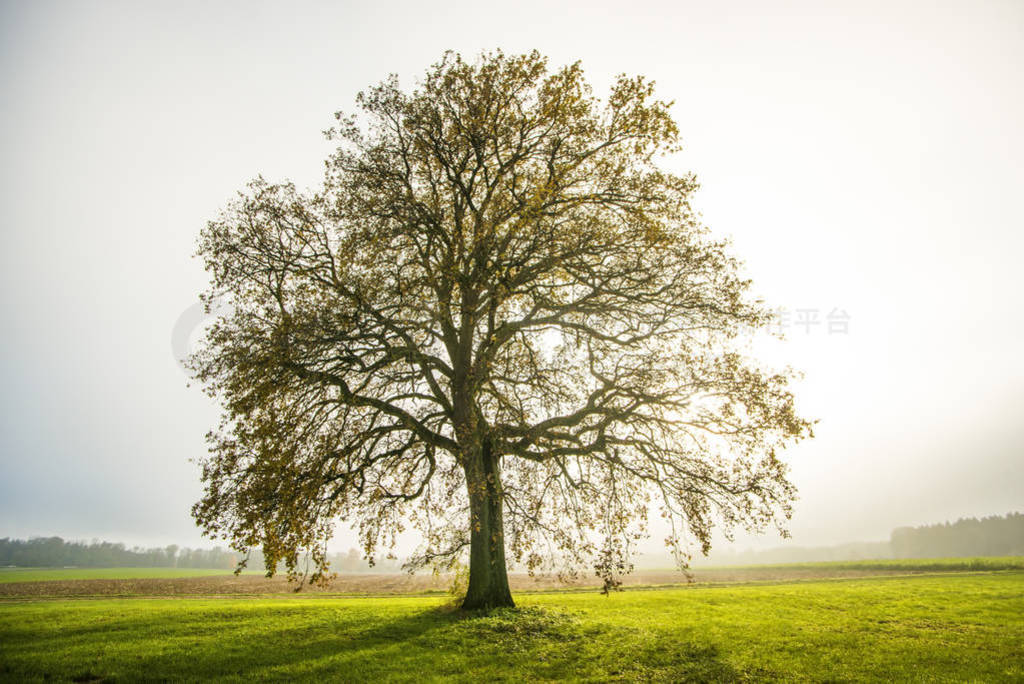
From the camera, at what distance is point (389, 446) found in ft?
52.9

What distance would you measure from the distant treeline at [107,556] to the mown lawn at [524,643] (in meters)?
88.0

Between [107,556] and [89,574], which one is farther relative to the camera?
[107,556]

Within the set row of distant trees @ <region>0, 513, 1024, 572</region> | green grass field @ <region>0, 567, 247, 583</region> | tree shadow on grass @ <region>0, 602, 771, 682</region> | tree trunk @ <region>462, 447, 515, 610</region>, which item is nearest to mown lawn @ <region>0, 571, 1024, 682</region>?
tree shadow on grass @ <region>0, 602, 771, 682</region>

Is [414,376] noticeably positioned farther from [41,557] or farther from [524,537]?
[41,557]

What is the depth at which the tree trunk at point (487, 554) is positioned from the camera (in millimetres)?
15797

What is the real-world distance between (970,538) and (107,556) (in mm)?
199023

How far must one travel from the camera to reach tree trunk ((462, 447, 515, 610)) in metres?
15.8

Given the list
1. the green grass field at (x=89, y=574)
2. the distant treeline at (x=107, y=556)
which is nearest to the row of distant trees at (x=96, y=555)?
Answer: the distant treeline at (x=107, y=556)

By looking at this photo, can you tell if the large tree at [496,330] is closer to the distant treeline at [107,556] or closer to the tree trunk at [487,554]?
the tree trunk at [487,554]

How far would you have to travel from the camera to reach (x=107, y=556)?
382 feet

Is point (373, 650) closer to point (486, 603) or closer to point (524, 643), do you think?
point (524, 643)

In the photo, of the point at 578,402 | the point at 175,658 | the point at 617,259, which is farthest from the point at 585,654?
the point at 617,259

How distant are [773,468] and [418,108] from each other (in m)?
16.1

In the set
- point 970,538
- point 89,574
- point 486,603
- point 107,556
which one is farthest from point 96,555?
point 970,538
